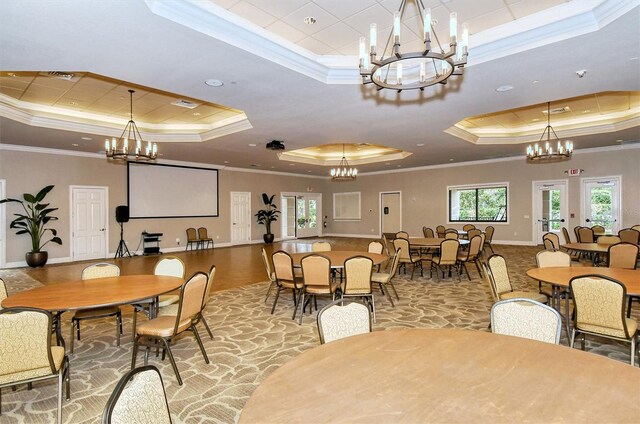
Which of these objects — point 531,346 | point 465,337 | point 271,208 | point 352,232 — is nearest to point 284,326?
point 465,337

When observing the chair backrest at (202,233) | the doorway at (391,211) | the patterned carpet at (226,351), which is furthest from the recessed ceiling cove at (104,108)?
the doorway at (391,211)

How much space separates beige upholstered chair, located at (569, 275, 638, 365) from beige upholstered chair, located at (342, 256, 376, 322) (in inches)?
86.7

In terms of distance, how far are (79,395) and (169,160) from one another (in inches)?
412

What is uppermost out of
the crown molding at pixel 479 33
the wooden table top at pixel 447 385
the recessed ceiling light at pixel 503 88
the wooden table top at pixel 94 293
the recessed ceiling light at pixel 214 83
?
the crown molding at pixel 479 33

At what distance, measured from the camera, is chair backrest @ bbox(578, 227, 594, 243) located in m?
8.50

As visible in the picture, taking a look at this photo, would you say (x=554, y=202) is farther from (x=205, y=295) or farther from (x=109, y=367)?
(x=109, y=367)

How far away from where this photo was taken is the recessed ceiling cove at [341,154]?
12.8 meters

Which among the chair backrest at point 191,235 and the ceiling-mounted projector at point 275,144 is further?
the chair backrest at point 191,235

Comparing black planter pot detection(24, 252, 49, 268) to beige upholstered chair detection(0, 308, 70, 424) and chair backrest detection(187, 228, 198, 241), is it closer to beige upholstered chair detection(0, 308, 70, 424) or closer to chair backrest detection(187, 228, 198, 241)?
chair backrest detection(187, 228, 198, 241)

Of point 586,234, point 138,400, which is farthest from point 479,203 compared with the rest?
point 138,400

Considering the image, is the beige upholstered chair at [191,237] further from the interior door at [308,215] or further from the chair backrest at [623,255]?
the chair backrest at [623,255]

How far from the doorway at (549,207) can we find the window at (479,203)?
1034 mm

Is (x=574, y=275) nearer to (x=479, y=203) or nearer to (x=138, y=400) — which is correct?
(x=138, y=400)

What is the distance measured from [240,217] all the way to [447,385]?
13.8 meters
